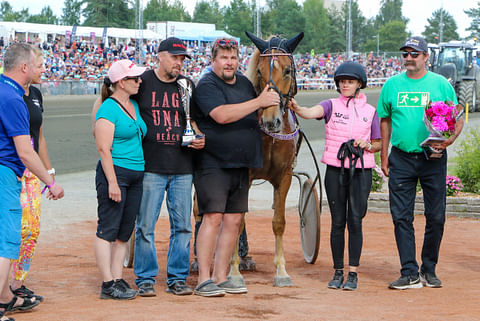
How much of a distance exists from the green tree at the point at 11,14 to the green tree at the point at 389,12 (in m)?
86.1

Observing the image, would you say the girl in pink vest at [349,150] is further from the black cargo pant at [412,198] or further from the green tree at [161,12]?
the green tree at [161,12]

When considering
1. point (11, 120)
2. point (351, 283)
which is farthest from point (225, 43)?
point (351, 283)

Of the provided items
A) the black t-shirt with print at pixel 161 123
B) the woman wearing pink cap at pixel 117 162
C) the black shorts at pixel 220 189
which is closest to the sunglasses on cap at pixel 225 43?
the black t-shirt with print at pixel 161 123

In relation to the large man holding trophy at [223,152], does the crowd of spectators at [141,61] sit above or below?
above

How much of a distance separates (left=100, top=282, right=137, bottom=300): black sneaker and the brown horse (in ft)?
3.42

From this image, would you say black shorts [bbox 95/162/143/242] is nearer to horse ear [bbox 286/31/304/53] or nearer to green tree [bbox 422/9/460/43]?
horse ear [bbox 286/31/304/53]

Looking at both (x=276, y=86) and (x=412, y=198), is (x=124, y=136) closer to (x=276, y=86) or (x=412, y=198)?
(x=276, y=86)

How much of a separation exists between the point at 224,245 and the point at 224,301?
1.95 feet

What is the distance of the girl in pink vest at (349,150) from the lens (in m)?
6.48

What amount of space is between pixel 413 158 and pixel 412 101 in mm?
535

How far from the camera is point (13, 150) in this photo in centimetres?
504

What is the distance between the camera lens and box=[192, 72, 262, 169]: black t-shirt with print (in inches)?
236

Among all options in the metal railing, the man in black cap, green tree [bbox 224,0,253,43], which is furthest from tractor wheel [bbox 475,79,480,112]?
green tree [bbox 224,0,253,43]

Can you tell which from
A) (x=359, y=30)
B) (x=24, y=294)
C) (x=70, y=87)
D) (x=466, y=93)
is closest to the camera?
(x=24, y=294)
